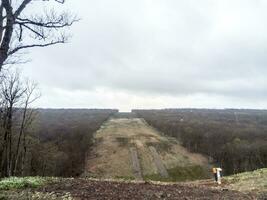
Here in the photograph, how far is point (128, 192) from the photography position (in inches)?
595

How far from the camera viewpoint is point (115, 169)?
6462 cm

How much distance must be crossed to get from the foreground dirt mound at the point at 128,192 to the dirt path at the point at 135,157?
40090mm

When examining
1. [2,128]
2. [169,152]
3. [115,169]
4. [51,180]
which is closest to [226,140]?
[169,152]

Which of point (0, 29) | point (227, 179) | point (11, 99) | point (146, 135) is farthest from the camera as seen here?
point (146, 135)

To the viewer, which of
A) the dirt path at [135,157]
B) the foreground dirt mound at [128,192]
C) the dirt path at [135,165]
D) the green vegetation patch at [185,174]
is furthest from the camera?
the dirt path at [135,157]

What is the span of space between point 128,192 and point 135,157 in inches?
2285

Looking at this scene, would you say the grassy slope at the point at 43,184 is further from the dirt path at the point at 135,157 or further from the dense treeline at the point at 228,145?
the dense treeline at the point at 228,145

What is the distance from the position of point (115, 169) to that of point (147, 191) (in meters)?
49.6

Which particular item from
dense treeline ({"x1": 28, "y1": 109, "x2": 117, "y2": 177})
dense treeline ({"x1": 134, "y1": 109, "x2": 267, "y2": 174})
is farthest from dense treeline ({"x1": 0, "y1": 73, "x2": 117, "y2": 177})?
dense treeline ({"x1": 134, "y1": 109, "x2": 267, "y2": 174})

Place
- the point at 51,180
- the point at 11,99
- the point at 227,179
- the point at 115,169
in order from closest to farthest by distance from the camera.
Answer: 1. the point at 51,180
2. the point at 227,179
3. the point at 11,99
4. the point at 115,169

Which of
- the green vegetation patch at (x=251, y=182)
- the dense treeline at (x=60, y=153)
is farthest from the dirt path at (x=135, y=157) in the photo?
the green vegetation patch at (x=251, y=182)

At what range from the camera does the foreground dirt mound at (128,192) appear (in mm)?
14375

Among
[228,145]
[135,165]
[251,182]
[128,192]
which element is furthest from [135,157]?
[128,192]

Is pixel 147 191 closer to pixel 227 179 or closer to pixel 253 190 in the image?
pixel 253 190
